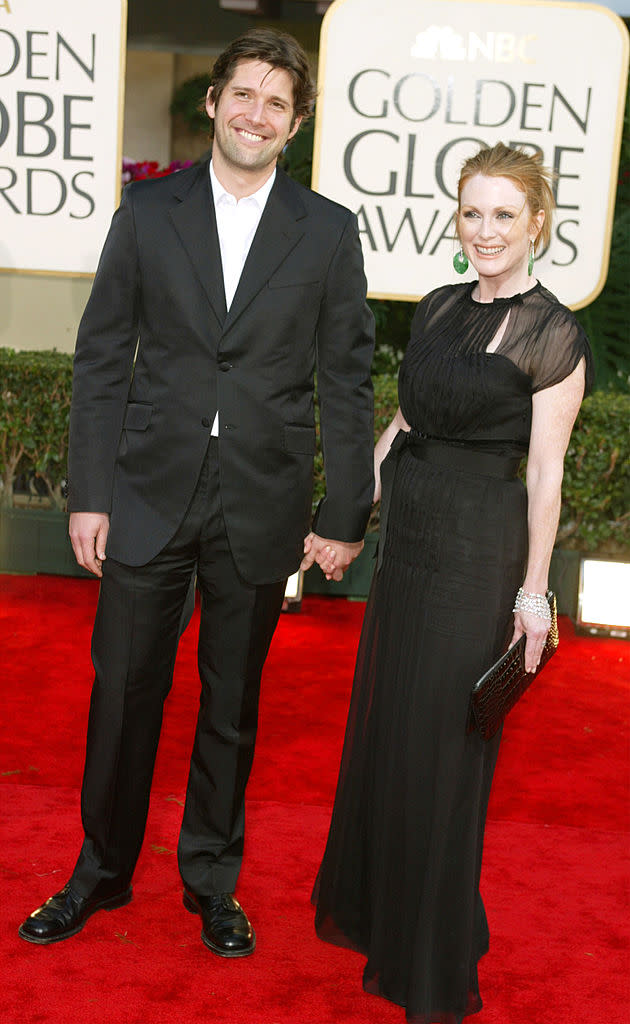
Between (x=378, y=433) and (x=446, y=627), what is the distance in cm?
398

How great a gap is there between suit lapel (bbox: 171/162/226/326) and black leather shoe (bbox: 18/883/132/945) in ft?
4.62

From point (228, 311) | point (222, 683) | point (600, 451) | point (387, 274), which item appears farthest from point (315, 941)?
point (600, 451)

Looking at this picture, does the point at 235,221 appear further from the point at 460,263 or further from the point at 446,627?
the point at 446,627

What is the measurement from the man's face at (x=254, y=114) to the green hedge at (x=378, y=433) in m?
3.47

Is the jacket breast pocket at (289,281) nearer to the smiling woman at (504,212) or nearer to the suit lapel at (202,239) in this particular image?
the suit lapel at (202,239)

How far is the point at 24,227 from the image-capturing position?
5.29m

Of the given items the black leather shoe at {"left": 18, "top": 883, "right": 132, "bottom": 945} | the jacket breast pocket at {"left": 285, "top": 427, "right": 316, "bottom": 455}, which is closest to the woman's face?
the jacket breast pocket at {"left": 285, "top": 427, "right": 316, "bottom": 455}

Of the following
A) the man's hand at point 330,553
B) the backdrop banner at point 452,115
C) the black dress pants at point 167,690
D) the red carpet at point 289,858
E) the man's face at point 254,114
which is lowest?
the red carpet at point 289,858

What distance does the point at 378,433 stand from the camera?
21.4ft

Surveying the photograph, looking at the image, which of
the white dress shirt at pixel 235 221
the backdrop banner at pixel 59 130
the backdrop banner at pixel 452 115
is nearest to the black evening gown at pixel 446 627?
the white dress shirt at pixel 235 221

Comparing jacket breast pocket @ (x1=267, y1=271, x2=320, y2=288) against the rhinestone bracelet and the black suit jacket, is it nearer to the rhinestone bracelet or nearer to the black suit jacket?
the black suit jacket

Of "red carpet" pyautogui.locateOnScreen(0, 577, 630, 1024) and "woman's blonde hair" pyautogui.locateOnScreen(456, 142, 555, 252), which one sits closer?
"woman's blonde hair" pyautogui.locateOnScreen(456, 142, 555, 252)

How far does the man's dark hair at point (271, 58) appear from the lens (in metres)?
2.60

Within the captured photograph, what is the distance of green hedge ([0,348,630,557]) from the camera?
6.04 m
